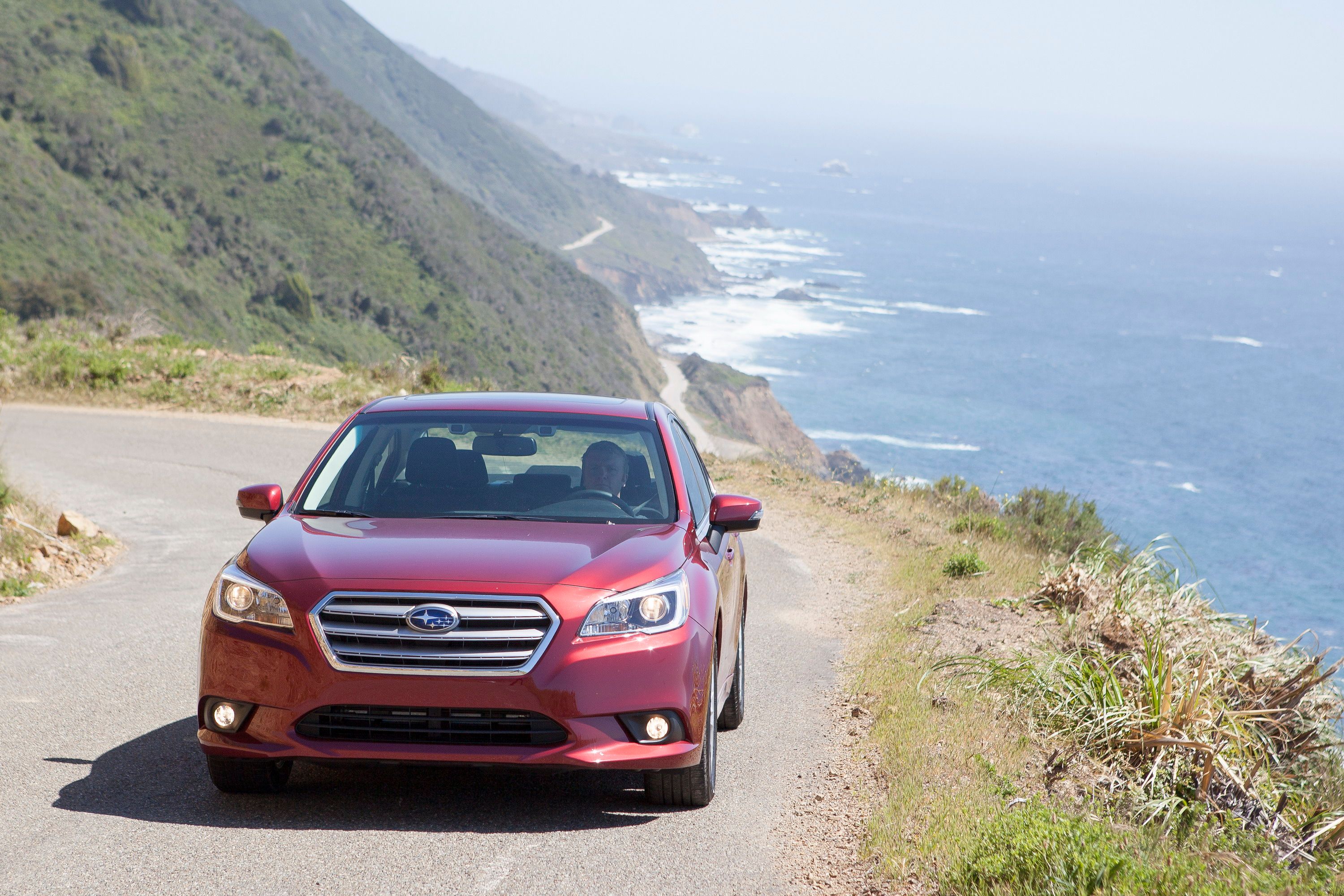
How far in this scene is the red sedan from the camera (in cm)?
413

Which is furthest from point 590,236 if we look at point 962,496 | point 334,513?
point 334,513

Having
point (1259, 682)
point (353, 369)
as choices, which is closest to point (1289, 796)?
point (1259, 682)

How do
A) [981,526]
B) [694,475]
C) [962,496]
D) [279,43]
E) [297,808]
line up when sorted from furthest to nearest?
[279,43] → [962,496] → [981,526] → [694,475] → [297,808]

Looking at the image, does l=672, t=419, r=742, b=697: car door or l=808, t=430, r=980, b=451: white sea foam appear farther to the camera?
l=808, t=430, r=980, b=451: white sea foam

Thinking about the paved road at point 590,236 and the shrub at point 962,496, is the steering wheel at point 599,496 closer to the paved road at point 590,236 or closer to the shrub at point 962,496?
the shrub at point 962,496

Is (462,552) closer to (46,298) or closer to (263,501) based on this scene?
(263,501)

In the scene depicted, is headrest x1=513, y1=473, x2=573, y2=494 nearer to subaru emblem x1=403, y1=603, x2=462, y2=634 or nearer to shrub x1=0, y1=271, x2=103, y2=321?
subaru emblem x1=403, y1=603, x2=462, y2=634

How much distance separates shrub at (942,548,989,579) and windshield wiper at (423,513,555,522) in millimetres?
6509

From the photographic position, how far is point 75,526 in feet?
33.7

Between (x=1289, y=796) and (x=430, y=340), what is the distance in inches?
2122

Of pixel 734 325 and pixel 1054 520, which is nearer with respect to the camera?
pixel 1054 520

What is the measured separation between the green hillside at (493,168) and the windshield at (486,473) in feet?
408

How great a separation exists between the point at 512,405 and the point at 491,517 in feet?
2.86

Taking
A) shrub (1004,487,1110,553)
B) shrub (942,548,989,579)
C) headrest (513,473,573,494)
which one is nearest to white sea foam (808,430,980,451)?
shrub (1004,487,1110,553)
